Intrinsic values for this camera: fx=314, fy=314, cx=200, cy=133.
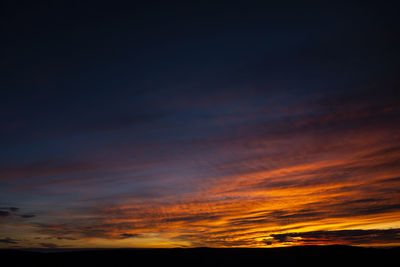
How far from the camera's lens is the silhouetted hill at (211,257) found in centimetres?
4428

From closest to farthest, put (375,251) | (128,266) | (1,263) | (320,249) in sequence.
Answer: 1. (1,263)
2. (128,266)
3. (375,251)
4. (320,249)

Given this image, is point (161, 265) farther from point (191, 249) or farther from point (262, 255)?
point (262, 255)

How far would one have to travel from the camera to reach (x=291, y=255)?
50.6 m

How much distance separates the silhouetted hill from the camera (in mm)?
44281

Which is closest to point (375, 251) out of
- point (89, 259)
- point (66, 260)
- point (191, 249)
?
point (191, 249)

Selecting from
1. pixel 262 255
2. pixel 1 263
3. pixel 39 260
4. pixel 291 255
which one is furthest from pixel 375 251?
pixel 1 263

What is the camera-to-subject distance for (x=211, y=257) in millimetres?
50719

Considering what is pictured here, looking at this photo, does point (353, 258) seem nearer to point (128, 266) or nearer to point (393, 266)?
Answer: point (393, 266)

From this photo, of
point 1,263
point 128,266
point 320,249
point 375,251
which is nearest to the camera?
point 1,263

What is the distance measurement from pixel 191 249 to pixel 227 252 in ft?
21.6

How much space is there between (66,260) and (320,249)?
1591 inches

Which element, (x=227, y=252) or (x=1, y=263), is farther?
(x=227, y=252)

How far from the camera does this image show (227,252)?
53.7m

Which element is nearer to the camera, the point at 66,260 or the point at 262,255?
the point at 66,260
